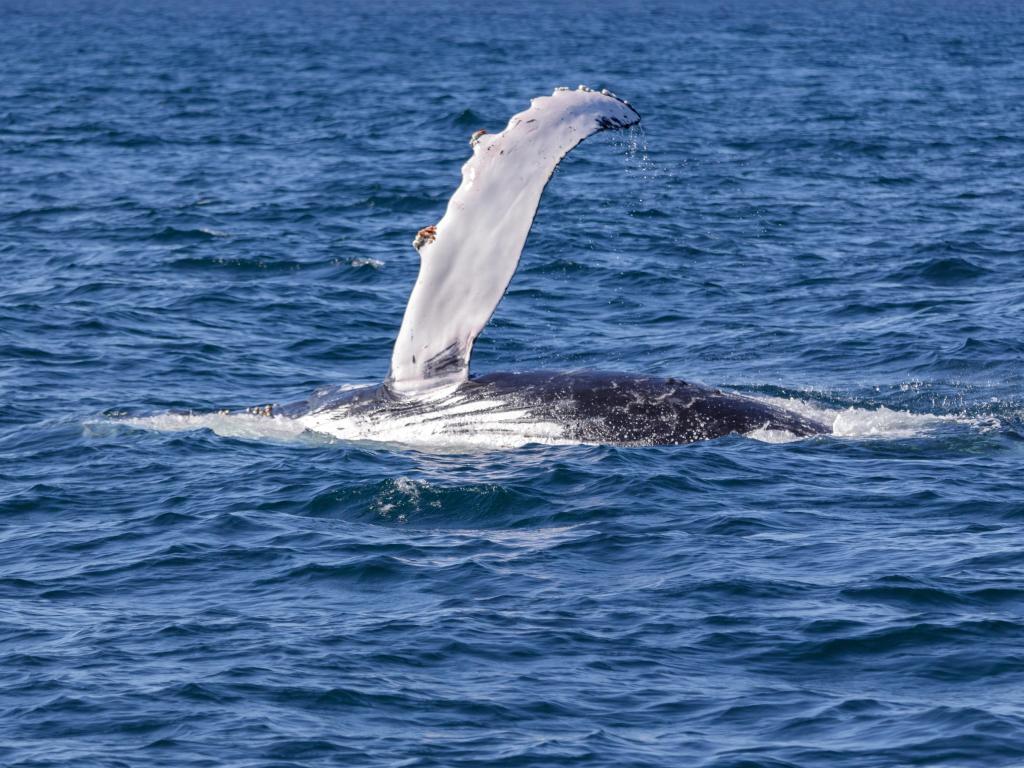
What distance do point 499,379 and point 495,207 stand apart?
7.98 ft

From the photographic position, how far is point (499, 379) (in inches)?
758

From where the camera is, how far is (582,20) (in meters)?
108

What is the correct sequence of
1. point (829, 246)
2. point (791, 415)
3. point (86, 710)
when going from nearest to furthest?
point (86, 710) → point (791, 415) → point (829, 246)

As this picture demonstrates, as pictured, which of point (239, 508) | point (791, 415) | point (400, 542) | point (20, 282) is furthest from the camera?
point (20, 282)

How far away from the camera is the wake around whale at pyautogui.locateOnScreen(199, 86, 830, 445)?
17.5 metres

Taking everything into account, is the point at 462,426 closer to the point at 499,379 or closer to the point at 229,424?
the point at 499,379

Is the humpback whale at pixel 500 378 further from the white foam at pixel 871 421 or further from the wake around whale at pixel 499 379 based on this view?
Result: the white foam at pixel 871 421

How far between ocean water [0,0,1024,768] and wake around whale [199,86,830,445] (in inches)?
15.6

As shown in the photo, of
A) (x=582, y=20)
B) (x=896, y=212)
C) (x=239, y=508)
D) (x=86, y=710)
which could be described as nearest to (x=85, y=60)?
(x=582, y=20)

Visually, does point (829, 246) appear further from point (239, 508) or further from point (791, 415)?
point (239, 508)

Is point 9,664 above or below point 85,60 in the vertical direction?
below

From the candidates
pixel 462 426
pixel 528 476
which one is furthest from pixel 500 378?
pixel 528 476

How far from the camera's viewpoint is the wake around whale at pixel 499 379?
1745 cm

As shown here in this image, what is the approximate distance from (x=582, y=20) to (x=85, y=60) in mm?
42008
